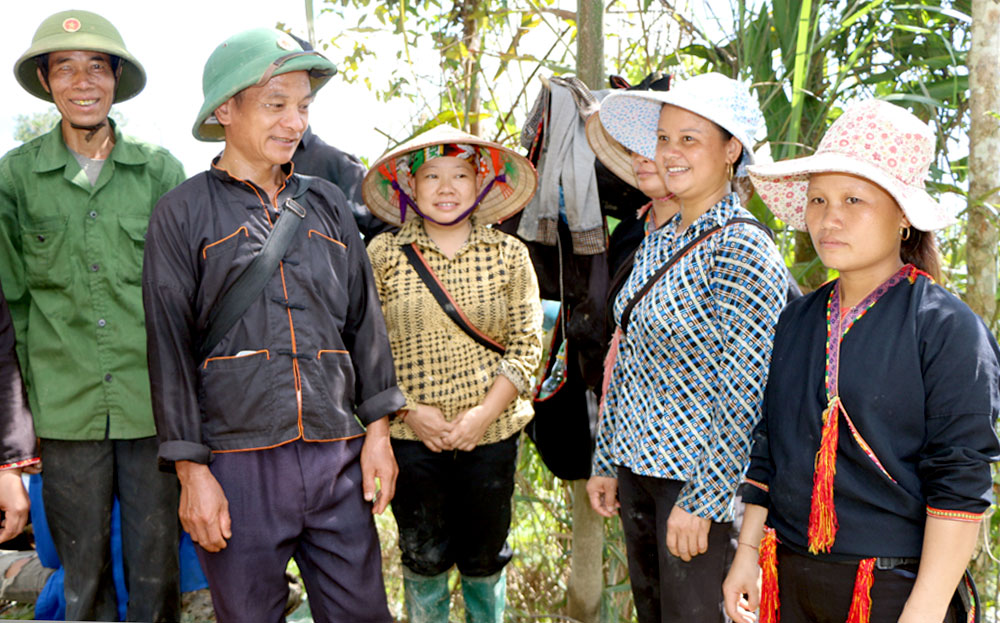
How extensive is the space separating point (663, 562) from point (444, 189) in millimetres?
1287

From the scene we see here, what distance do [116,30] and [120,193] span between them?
1.79ft

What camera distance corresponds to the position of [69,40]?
2.55 metres

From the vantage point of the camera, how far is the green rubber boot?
2.70m

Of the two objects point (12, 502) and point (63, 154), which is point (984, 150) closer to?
point (63, 154)

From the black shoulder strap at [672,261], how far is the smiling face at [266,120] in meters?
1.00

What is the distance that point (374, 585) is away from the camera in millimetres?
2260

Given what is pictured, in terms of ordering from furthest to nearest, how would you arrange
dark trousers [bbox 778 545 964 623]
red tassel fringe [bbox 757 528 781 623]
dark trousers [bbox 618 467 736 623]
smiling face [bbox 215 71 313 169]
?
smiling face [bbox 215 71 313 169] < dark trousers [bbox 618 467 736 623] < red tassel fringe [bbox 757 528 781 623] < dark trousers [bbox 778 545 964 623]

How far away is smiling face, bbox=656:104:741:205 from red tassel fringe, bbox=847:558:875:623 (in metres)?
0.97

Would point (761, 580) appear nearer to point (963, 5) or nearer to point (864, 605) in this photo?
point (864, 605)

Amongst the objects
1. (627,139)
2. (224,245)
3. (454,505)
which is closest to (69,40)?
(224,245)

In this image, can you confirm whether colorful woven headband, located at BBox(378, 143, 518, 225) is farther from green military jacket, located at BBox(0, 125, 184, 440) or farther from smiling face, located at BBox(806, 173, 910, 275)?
smiling face, located at BBox(806, 173, 910, 275)

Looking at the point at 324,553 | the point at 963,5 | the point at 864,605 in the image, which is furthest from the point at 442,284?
the point at 963,5

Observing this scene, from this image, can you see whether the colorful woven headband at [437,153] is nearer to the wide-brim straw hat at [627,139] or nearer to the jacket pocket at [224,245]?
the wide-brim straw hat at [627,139]

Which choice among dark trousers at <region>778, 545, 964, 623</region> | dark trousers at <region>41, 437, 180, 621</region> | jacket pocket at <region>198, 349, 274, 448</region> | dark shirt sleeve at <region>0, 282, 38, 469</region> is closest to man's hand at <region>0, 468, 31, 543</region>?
dark shirt sleeve at <region>0, 282, 38, 469</region>
